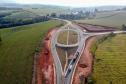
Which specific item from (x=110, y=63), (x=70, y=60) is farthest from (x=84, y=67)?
(x=110, y=63)

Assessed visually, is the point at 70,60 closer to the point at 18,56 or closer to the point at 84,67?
the point at 84,67

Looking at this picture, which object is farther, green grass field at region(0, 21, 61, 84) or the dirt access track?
green grass field at region(0, 21, 61, 84)

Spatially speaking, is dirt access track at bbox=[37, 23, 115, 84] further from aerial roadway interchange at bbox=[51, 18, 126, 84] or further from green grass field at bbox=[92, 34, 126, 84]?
green grass field at bbox=[92, 34, 126, 84]

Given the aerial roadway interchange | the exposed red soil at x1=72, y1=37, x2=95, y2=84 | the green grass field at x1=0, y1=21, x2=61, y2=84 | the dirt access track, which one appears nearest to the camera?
the dirt access track

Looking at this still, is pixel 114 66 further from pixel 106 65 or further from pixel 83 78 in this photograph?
pixel 83 78

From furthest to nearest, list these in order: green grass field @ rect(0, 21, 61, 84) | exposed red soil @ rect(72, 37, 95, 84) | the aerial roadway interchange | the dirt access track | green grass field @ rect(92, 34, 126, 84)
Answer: green grass field @ rect(0, 21, 61, 84)
the aerial roadway interchange
exposed red soil @ rect(72, 37, 95, 84)
the dirt access track
green grass field @ rect(92, 34, 126, 84)

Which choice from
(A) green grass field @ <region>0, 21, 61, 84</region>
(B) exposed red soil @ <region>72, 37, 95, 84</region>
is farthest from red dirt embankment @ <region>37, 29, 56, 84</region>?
(B) exposed red soil @ <region>72, 37, 95, 84</region>

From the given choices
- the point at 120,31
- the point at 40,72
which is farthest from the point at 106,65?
the point at 120,31
